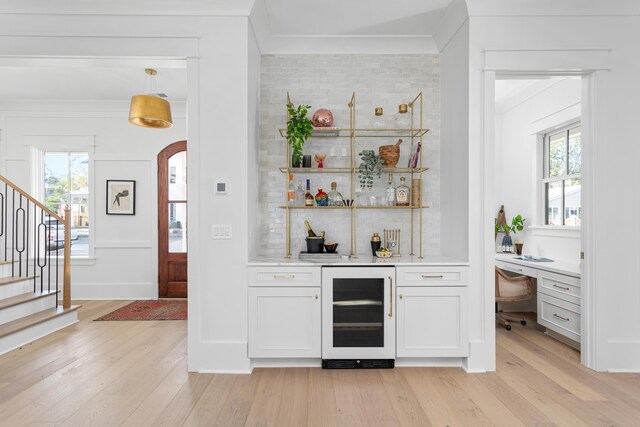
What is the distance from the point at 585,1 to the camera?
2.80m

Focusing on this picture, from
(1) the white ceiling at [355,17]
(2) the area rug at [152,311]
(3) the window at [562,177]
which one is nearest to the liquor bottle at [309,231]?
(1) the white ceiling at [355,17]

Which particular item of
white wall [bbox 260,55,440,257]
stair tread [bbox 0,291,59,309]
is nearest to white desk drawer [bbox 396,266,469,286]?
white wall [bbox 260,55,440,257]

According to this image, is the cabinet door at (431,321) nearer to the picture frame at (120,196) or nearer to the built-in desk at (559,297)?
the built-in desk at (559,297)

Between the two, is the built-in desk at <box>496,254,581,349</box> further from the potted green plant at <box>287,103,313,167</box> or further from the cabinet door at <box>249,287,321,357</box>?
the potted green plant at <box>287,103,313,167</box>

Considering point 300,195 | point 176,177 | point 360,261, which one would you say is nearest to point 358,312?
point 360,261

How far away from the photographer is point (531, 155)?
4.67 meters

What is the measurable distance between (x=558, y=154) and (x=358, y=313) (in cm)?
342

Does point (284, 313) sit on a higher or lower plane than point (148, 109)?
lower

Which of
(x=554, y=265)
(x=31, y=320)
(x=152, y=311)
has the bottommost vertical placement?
(x=152, y=311)

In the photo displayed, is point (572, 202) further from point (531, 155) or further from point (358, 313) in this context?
point (358, 313)

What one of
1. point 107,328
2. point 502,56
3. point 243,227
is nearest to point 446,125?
point 502,56

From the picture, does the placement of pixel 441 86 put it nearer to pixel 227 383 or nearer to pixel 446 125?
pixel 446 125

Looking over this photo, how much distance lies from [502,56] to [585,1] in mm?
740

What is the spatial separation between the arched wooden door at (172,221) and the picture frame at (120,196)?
407mm
